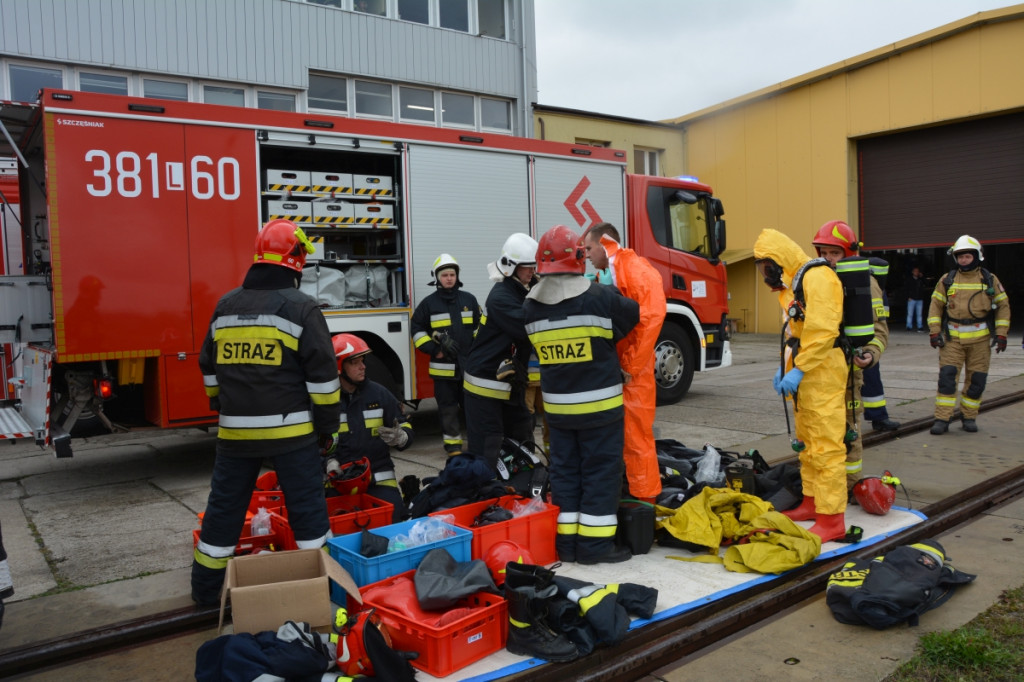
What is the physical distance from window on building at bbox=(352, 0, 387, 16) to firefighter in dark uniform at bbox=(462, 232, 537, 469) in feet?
37.4

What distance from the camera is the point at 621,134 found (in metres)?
20.6

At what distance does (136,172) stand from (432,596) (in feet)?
15.2

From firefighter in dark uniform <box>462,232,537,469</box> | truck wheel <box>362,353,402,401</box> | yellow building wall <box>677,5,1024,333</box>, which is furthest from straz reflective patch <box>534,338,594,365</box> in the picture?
yellow building wall <box>677,5,1024,333</box>

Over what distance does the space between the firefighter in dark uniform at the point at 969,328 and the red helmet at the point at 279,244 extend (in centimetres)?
674

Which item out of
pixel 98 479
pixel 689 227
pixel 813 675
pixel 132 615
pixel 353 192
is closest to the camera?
pixel 813 675

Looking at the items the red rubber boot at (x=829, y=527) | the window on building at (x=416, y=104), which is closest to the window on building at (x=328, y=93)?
the window on building at (x=416, y=104)

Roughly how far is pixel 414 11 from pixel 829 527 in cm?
1412

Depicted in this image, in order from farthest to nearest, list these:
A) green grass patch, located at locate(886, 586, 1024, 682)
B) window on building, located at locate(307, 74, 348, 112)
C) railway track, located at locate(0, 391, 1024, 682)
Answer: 1. window on building, located at locate(307, 74, 348, 112)
2. railway track, located at locate(0, 391, 1024, 682)
3. green grass patch, located at locate(886, 586, 1024, 682)

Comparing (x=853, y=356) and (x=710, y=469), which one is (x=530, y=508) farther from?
(x=853, y=356)

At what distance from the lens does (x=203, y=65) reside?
13.4 metres

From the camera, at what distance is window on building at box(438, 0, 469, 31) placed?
1628 cm

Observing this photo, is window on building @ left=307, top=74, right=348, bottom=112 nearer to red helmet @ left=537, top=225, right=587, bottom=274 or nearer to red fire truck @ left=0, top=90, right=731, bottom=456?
red fire truck @ left=0, top=90, right=731, bottom=456

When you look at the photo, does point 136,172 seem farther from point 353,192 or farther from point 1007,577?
point 1007,577

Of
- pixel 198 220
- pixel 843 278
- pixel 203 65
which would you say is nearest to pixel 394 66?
pixel 203 65
